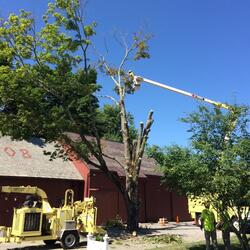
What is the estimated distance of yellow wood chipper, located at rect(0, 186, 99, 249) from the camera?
16906 millimetres

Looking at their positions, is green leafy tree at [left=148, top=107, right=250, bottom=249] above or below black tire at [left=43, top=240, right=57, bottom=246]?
above

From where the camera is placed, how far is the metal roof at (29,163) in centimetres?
2539

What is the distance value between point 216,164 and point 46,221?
8394 mm

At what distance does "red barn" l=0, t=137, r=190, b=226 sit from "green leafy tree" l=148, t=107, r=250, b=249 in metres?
12.7

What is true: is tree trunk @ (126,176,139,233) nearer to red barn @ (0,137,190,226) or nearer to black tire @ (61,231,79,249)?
red barn @ (0,137,190,226)

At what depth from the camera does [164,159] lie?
15.0 metres

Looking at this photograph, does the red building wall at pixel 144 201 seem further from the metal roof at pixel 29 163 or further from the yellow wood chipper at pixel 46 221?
the yellow wood chipper at pixel 46 221

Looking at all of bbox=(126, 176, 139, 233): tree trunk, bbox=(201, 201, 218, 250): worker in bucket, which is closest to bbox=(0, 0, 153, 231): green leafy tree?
bbox=(126, 176, 139, 233): tree trunk

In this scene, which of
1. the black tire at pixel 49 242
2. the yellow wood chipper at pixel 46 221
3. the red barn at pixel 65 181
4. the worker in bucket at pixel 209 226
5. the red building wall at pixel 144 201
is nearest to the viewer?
the worker in bucket at pixel 209 226

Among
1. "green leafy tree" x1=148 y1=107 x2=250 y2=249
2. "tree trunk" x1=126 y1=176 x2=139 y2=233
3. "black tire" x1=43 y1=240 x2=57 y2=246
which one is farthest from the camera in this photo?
"tree trunk" x1=126 y1=176 x2=139 y2=233

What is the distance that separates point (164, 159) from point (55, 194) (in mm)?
14133

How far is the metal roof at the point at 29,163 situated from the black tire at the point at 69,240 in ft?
26.6

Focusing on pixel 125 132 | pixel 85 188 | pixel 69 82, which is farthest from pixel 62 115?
pixel 85 188

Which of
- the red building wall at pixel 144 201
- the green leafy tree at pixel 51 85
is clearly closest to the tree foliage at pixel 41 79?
the green leafy tree at pixel 51 85
